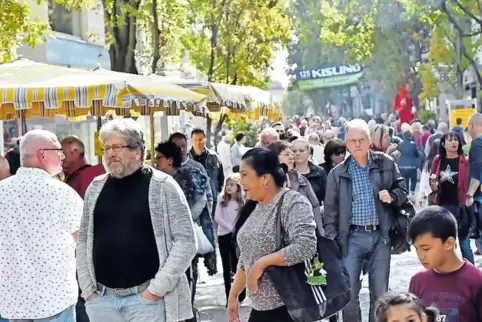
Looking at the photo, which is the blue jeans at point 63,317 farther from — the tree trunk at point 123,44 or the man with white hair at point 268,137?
the tree trunk at point 123,44

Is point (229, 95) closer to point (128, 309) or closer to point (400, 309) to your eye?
point (128, 309)

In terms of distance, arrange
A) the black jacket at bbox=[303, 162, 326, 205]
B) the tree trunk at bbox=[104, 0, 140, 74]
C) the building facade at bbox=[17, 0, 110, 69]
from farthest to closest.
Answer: the building facade at bbox=[17, 0, 110, 69]
the tree trunk at bbox=[104, 0, 140, 74]
the black jacket at bbox=[303, 162, 326, 205]

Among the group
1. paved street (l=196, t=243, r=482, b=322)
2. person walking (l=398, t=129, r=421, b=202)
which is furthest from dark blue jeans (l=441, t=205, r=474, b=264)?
person walking (l=398, t=129, r=421, b=202)

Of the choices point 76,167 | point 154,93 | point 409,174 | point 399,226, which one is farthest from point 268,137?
point 409,174

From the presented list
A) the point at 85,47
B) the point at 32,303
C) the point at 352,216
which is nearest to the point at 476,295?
the point at 32,303

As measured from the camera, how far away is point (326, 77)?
248 feet

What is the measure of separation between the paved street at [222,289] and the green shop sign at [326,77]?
196ft

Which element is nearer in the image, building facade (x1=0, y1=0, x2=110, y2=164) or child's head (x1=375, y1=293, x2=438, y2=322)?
child's head (x1=375, y1=293, x2=438, y2=322)

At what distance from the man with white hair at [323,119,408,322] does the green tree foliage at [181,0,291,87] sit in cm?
1519

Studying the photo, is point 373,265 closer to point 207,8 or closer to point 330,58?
point 207,8

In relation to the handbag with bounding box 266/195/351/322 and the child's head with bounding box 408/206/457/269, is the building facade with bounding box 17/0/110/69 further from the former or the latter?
the child's head with bounding box 408/206/457/269

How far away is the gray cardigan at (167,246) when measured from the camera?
18.4ft

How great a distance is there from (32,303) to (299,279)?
5.09 feet

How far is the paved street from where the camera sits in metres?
10.8
